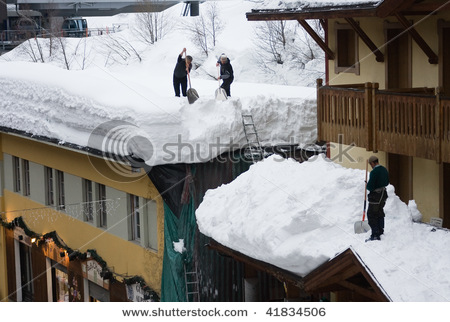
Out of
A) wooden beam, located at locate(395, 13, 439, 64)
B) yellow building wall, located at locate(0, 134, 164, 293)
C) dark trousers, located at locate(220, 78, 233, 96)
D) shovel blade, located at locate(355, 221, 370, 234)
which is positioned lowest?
yellow building wall, located at locate(0, 134, 164, 293)

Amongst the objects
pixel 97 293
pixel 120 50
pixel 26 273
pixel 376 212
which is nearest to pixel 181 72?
pixel 97 293

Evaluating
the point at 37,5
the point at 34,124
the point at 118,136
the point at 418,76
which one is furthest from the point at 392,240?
the point at 37,5

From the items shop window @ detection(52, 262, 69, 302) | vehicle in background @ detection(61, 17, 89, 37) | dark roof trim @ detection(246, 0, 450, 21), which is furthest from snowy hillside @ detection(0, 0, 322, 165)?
vehicle in background @ detection(61, 17, 89, 37)

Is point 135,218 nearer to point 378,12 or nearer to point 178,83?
point 178,83

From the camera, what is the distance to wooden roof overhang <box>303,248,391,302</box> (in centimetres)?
1396

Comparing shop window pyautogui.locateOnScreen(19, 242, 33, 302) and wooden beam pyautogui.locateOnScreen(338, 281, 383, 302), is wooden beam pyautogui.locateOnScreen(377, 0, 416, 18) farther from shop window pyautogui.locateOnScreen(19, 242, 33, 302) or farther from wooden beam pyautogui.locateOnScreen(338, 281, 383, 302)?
shop window pyautogui.locateOnScreen(19, 242, 33, 302)

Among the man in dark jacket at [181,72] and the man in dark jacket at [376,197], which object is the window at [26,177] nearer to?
the man in dark jacket at [181,72]

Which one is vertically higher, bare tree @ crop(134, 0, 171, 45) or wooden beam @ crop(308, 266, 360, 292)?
bare tree @ crop(134, 0, 171, 45)

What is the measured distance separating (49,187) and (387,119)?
14.4 m

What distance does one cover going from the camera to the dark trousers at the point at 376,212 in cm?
1445

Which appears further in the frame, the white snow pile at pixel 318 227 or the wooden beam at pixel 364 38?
the wooden beam at pixel 364 38

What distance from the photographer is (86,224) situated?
25.6 metres

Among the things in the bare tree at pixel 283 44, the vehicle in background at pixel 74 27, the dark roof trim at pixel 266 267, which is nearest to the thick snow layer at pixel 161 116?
the dark roof trim at pixel 266 267

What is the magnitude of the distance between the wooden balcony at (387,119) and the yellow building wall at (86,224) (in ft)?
18.8
